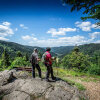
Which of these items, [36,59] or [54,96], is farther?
[36,59]

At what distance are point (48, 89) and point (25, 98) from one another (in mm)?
1197

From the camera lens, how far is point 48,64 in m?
4.77

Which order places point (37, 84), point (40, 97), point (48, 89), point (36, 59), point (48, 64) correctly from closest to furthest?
1. point (40, 97)
2. point (48, 89)
3. point (37, 84)
4. point (48, 64)
5. point (36, 59)

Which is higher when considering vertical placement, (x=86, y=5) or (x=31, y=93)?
(x=86, y=5)

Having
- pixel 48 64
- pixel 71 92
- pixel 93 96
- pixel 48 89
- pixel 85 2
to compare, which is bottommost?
pixel 93 96

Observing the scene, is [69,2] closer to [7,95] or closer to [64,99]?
[64,99]

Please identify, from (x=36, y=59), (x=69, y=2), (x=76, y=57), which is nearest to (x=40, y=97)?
(x=36, y=59)

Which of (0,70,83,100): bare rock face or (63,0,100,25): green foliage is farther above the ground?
(63,0,100,25): green foliage

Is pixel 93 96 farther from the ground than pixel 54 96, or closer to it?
closer to it

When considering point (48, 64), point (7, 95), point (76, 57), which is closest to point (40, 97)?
point (7, 95)

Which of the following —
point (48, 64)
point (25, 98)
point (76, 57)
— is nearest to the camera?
point (25, 98)

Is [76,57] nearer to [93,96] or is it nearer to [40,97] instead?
[93,96]

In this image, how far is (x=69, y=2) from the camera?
12.7ft

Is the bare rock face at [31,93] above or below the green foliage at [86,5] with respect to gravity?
below
